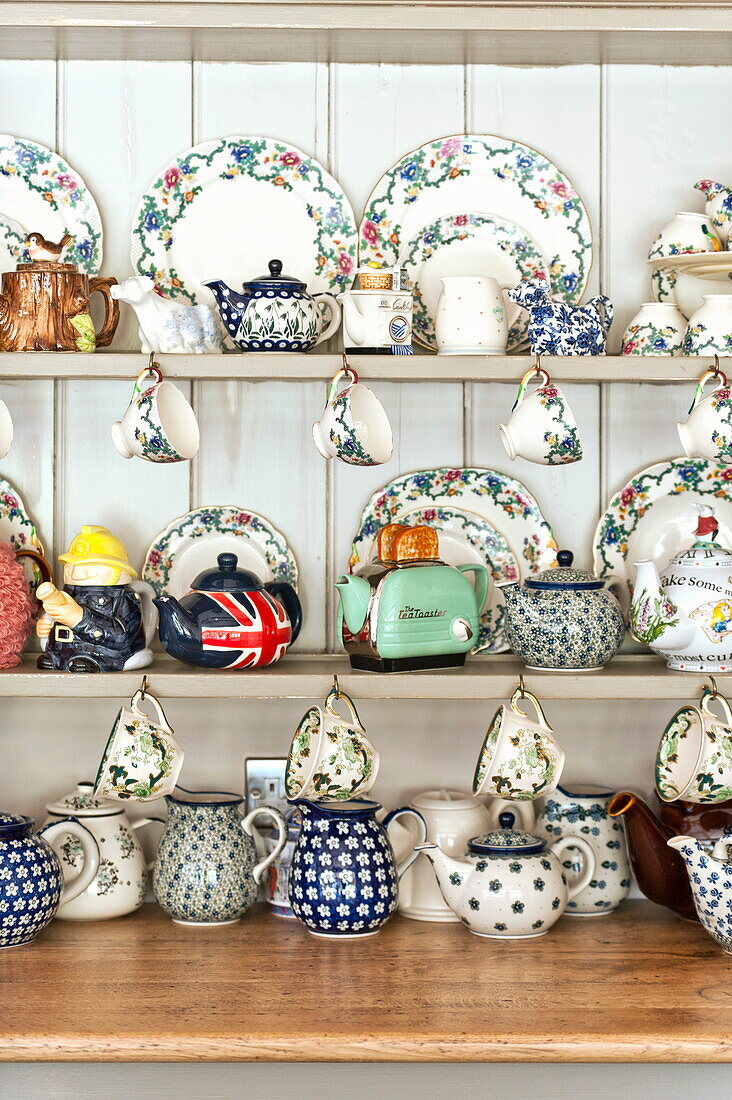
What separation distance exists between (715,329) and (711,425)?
132 mm

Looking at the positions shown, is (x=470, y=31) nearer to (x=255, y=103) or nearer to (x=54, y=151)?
(x=255, y=103)

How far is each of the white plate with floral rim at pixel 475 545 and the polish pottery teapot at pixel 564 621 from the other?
4.7 inches

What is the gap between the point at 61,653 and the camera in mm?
1439

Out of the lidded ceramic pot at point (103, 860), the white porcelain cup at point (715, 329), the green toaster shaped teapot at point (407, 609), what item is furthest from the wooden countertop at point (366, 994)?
the white porcelain cup at point (715, 329)

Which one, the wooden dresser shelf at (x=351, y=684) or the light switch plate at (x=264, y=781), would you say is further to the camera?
the light switch plate at (x=264, y=781)

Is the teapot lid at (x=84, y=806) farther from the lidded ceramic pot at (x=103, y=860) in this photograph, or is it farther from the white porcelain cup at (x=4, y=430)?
the white porcelain cup at (x=4, y=430)

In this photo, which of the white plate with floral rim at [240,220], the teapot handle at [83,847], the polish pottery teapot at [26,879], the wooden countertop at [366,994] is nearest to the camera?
the wooden countertop at [366,994]

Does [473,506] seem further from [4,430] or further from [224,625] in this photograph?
[4,430]

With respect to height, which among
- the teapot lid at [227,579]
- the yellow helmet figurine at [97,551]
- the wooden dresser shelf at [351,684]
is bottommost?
the wooden dresser shelf at [351,684]

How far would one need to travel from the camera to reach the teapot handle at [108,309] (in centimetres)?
149

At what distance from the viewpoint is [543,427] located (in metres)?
1.39

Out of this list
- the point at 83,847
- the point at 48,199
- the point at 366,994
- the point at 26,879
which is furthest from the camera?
the point at 48,199

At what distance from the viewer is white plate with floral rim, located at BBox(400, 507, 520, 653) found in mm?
1600

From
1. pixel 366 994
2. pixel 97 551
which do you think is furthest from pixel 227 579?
pixel 366 994
